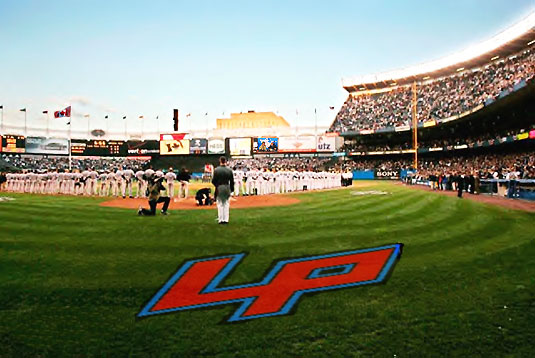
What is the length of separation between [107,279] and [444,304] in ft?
14.6

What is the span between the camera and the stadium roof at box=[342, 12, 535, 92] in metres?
43.1

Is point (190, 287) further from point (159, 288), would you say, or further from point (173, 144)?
point (173, 144)

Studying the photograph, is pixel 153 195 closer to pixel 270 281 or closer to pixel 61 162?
pixel 270 281

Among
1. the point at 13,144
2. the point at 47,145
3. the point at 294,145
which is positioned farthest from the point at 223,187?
the point at 47,145

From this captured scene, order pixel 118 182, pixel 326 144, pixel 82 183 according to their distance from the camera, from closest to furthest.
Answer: pixel 118 182, pixel 82 183, pixel 326 144

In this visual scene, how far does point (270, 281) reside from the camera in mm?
5008

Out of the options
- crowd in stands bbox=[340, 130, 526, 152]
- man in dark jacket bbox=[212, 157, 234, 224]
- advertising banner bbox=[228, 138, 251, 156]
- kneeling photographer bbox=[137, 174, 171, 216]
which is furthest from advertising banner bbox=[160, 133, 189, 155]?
man in dark jacket bbox=[212, 157, 234, 224]

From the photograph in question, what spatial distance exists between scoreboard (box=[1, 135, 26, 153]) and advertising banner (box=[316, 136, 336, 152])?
163 feet

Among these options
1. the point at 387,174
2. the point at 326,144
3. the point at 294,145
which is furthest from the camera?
the point at 326,144

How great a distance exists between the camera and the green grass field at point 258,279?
324 cm

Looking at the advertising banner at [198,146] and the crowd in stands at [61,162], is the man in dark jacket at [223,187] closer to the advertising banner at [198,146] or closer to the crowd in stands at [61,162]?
the advertising banner at [198,146]

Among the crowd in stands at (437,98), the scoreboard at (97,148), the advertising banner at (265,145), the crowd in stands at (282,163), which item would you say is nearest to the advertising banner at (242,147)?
the advertising banner at (265,145)

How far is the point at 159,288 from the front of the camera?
4.76 m

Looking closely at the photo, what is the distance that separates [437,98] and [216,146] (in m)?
37.6
